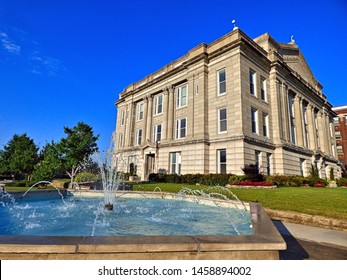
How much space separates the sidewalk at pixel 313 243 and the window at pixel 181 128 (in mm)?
20839

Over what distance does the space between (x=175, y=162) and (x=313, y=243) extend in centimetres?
2191

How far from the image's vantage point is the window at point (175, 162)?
85.6ft

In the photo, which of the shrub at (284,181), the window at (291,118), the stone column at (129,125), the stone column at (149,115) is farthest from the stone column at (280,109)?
the stone column at (129,125)

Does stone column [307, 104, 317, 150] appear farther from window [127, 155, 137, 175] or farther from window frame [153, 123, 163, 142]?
window [127, 155, 137, 175]

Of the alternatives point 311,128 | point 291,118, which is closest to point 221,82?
point 291,118

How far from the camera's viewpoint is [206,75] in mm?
25359

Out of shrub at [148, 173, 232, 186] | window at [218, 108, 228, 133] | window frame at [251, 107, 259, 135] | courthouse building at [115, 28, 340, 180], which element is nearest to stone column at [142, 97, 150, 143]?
courthouse building at [115, 28, 340, 180]

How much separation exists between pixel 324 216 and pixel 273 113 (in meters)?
20.5

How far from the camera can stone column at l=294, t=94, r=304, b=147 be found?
94.0 feet

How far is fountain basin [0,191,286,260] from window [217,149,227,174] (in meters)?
18.9

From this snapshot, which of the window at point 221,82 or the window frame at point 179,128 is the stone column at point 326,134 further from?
the window frame at point 179,128

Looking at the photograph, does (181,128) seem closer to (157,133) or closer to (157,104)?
(157,133)
